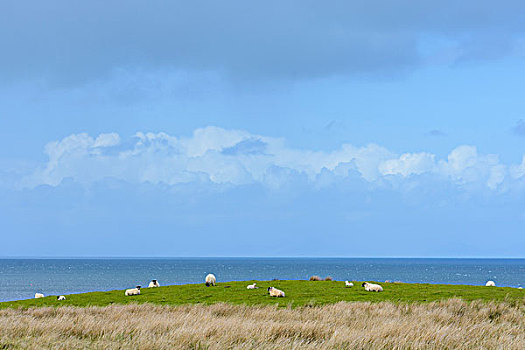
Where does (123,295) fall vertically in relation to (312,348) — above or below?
below

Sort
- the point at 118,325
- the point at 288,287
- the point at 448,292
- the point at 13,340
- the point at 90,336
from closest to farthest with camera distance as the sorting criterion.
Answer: the point at 13,340 → the point at 90,336 → the point at 118,325 → the point at 448,292 → the point at 288,287

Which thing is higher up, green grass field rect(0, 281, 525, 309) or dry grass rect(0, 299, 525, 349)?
dry grass rect(0, 299, 525, 349)

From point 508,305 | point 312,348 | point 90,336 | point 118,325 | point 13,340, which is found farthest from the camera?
point 508,305

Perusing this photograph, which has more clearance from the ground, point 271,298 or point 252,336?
point 252,336

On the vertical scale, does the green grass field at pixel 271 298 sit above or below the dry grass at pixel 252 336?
below

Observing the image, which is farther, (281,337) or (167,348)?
(281,337)

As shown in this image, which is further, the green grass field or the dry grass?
the green grass field

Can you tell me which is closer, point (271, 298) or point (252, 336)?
point (252, 336)

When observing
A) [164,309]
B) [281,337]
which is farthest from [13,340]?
[164,309]

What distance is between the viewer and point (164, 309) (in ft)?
80.4

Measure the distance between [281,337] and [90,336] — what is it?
5.23 m

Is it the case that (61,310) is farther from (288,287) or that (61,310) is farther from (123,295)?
(288,287)

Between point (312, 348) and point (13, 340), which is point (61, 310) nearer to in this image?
point (13, 340)

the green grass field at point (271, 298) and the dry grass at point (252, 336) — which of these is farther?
the green grass field at point (271, 298)
